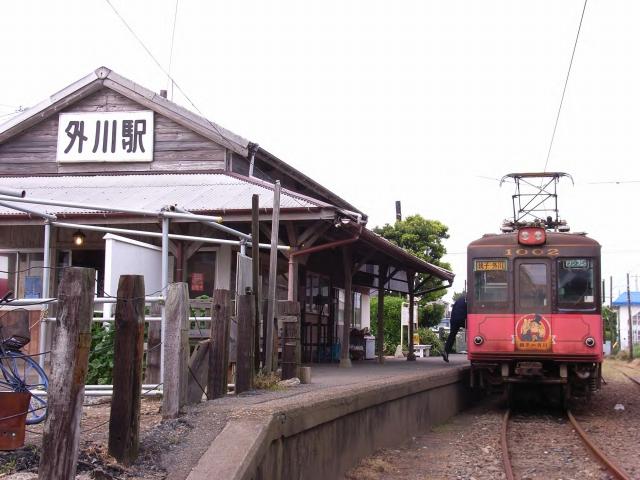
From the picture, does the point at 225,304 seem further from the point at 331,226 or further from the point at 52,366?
the point at 331,226

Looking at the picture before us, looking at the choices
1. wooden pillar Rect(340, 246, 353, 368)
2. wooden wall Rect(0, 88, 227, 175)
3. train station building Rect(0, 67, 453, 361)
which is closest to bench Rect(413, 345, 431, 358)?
train station building Rect(0, 67, 453, 361)

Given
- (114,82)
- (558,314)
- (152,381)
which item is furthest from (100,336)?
(114,82)

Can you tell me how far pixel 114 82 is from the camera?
53.6ft

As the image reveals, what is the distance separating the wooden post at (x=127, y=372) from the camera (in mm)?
4781

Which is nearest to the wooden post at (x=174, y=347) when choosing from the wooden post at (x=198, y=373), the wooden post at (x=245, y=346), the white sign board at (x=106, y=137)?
the wooden post at (x=198, y=373)

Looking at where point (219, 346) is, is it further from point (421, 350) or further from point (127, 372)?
point (421, 350)

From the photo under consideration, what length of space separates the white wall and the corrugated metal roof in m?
3.24

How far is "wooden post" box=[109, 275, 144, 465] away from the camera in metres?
4.78

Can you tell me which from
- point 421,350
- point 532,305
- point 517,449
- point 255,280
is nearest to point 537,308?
point 532,305

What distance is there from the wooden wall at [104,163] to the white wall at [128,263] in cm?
738

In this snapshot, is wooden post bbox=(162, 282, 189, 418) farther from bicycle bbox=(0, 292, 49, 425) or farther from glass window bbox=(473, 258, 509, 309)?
glass window bbox=(473, 258, 509, 309)

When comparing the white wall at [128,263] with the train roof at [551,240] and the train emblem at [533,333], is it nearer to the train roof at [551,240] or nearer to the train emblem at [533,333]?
the train roof at [551,240]

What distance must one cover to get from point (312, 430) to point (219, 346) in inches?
50.0

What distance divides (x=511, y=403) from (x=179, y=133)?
8738 millimetres
